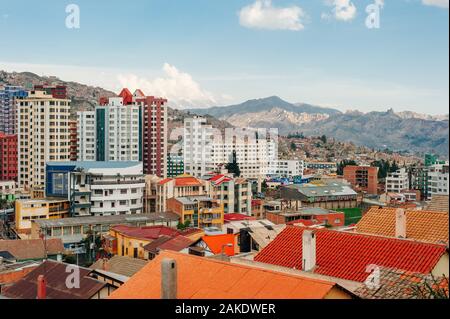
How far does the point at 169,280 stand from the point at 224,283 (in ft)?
0.71

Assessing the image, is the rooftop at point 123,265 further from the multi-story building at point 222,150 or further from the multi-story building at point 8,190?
the multi-story building at point 222,150

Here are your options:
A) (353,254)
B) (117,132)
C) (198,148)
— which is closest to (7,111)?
(117,132)

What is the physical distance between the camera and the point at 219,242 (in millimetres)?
7586

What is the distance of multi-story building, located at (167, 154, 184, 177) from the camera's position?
1968 centimetres

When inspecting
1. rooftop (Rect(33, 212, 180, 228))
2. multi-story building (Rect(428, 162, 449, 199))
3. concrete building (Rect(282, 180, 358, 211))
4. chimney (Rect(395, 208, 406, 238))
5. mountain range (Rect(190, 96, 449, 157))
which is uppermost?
mountain range (Rect(190, 96, 449, 157))

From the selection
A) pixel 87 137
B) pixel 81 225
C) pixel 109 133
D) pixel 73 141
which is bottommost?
pixel 81 225

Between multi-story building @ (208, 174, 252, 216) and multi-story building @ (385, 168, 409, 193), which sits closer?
multi-story building @ (208, 174, 252, 216)

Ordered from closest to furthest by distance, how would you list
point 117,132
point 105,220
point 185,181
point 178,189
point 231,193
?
point 105,220 → point 178,189 → point 185,181 → point 231,193 → point 117,132

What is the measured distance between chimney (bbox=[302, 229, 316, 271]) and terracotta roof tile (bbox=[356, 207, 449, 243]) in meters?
0.73

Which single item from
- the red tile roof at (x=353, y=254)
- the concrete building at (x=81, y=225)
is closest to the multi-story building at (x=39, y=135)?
the concrete building at (x=81, y=225)

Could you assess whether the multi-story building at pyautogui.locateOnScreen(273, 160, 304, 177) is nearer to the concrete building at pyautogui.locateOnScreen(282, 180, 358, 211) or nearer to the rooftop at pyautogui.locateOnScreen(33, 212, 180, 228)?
the concrete building at pyautogui.locateOnScreen(282, 180, 358, 211)

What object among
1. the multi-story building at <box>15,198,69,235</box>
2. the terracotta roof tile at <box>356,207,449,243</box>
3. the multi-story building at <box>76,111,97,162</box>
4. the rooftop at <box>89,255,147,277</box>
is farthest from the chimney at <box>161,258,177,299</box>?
the multi-story building at <box>76,111,97,162</box>

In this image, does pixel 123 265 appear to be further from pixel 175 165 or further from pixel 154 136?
pixel 175 165

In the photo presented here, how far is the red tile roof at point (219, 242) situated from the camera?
24.1 ft
